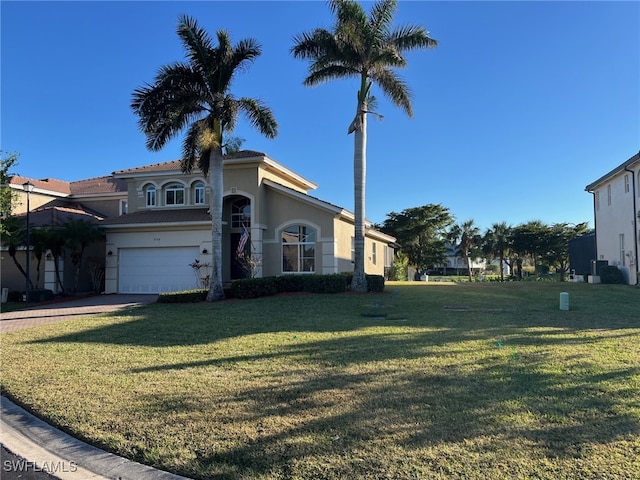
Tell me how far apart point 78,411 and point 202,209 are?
60.1 ft

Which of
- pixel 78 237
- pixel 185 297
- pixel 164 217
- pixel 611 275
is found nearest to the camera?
pixel 185 297

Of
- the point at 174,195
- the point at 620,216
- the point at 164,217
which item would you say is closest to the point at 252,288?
the point at 164,217

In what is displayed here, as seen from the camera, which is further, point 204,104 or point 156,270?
point 156,270

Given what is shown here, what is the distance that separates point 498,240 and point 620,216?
33321 millimetres

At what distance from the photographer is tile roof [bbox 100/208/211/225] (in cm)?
2138

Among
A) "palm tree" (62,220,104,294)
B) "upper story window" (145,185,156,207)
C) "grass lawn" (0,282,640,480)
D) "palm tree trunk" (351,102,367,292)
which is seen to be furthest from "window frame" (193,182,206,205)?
"grass lawn" (0,282,640,480)

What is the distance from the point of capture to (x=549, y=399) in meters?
5.05

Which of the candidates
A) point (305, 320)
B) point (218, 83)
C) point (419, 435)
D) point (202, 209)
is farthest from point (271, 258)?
point (419, 435)

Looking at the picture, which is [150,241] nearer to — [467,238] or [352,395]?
[352,395]

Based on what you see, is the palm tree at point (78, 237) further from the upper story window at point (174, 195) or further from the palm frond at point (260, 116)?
the palm frond at point (260, 116)

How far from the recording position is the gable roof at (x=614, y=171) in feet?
69.3

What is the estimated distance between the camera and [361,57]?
1666cm

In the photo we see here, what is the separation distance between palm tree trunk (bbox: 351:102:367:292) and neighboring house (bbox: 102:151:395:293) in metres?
2.84

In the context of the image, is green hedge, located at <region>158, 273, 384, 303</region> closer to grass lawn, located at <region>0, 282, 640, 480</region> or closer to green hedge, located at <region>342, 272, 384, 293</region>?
green hedge, located at <region>342, 272, 384, 293</region>
